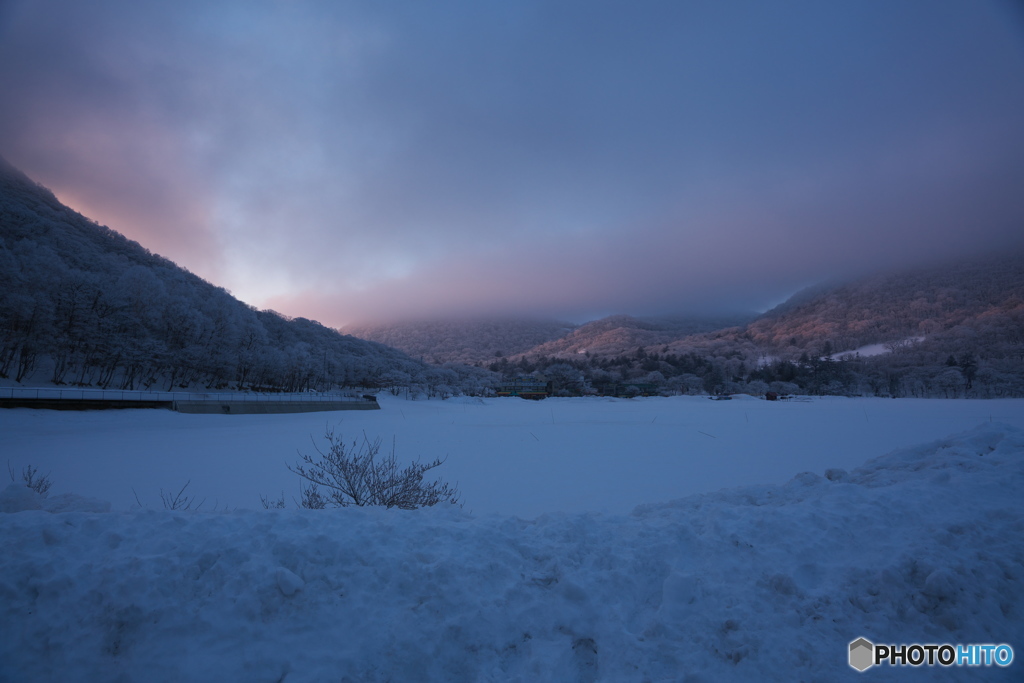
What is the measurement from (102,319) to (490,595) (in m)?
51.9

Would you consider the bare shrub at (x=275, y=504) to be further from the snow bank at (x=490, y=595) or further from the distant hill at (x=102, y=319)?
the distant hill at (x=102, y=319)

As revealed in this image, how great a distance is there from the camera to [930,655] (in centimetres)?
312

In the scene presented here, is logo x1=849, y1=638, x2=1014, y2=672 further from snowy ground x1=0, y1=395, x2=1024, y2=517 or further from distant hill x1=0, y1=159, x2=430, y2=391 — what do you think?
distant hill x1=0, y1=159, x2=430, y2=391

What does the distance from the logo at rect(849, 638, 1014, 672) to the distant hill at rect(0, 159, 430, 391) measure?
51.3 metres

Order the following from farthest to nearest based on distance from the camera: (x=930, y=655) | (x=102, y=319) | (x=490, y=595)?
(x=102, y=319) → (x=490, y=595) → (x=930, y=655)

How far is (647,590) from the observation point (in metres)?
3.84

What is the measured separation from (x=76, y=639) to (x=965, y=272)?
670 feet

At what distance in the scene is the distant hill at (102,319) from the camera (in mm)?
34188

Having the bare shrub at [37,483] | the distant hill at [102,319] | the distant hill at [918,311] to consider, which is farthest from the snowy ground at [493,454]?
the distant hill at [918,311]

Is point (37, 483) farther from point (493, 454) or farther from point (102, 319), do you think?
point (102, 319)

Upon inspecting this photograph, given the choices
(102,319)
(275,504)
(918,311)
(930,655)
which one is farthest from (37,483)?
(918,311)

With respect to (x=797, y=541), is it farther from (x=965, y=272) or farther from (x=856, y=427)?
(x=965, y=272)

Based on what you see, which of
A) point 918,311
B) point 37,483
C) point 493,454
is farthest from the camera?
point 918,311

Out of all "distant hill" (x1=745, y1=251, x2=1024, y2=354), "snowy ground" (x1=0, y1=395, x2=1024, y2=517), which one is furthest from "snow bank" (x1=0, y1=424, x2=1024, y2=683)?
"distant hill" (x1=745, y1=251, x2=1024, y2=354)
